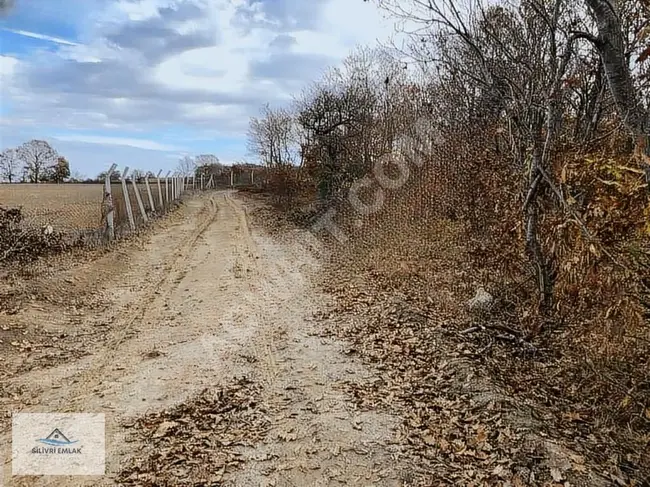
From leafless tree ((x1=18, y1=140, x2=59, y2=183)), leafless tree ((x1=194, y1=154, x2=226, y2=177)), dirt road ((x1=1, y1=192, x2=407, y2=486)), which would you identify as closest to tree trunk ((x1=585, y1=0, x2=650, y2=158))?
dirt road ((x1=1, y1=192, x2=407, y2=486))

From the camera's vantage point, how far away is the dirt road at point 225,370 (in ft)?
11.0

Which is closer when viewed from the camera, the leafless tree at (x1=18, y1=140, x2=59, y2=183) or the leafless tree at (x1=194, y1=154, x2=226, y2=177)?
the leafless tree at (x1=18, y1=140, x2=59, y2=183)

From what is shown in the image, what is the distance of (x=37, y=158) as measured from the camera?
2711 centimetres

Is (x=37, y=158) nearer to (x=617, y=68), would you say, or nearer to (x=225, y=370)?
(x=225, y=370)

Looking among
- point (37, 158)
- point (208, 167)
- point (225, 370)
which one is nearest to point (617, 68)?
point (225, 370)

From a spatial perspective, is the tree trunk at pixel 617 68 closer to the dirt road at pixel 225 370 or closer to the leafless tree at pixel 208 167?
the dirt road at pixel 225 370

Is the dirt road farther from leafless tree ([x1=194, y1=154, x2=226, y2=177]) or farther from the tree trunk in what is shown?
leafless tree ([x1=194, y1=154, x2=226, y2=177])

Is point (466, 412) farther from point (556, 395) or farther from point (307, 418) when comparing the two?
point (307, 418)

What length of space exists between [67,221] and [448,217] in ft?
28.7

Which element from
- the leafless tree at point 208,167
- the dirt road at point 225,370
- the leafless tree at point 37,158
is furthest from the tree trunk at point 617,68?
the leafless tree at point 208,167

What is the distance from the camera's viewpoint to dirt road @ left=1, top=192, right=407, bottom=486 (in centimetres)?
336

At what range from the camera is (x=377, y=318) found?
6.28m

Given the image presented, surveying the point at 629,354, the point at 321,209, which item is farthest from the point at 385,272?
the point at 321,209

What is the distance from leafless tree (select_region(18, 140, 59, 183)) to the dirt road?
64.4 feet
